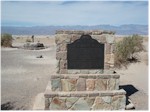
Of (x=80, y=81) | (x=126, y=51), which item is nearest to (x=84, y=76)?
(x=80, y=81)

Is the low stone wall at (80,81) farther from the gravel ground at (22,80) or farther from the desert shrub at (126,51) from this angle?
the desert shrub at (126,51)

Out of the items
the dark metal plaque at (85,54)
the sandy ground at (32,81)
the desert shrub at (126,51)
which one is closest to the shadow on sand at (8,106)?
the sandy ground at (32,81)

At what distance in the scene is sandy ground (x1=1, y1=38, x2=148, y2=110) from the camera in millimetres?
9140

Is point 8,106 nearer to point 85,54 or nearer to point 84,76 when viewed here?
point 84,76

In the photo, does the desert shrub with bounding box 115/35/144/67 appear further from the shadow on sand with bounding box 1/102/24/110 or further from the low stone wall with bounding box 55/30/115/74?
the shadow on sand with bounding box 1/102/24/110

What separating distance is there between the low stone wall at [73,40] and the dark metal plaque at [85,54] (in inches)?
4.0

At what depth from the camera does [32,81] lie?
1180cm

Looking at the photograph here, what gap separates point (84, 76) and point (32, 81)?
161 inches

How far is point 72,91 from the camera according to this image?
27.0 feet

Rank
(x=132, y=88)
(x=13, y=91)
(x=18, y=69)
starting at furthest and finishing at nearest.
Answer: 1. (x=18, y=69)
2. (x=132, y=88)
3. (x=13, y=91)

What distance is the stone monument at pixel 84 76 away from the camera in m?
8.05

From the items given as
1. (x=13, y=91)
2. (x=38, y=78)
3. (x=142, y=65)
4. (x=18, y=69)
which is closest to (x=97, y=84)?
(x=13, y=91)

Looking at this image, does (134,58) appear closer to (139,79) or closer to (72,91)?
(139,79)

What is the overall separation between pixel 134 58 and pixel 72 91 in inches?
410
